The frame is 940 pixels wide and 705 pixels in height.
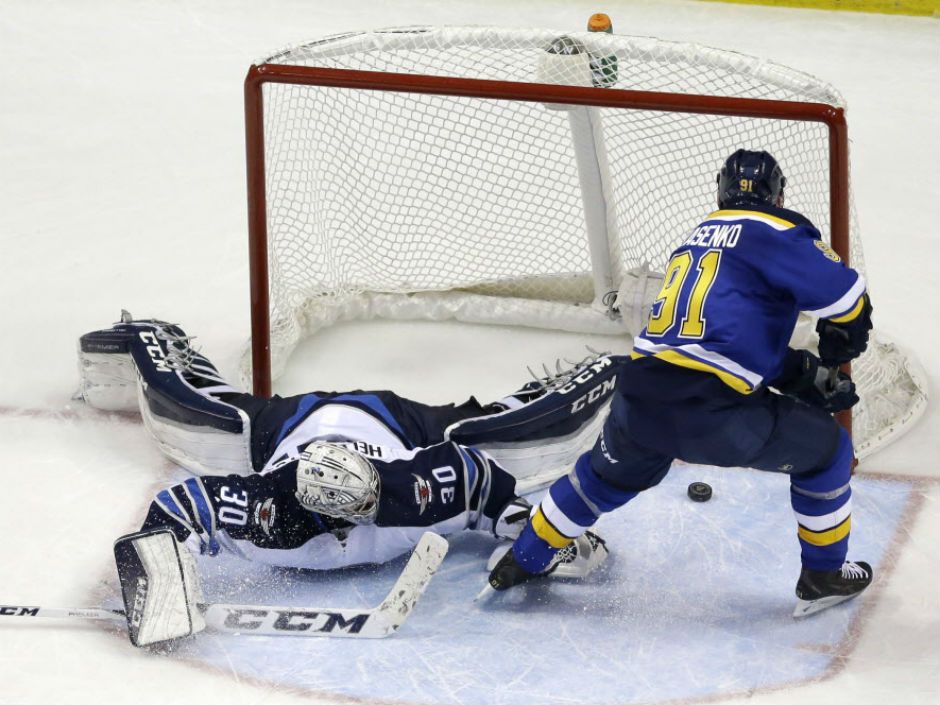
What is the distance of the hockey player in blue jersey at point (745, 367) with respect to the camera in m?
3.28

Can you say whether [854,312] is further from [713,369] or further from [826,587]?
[826,587]

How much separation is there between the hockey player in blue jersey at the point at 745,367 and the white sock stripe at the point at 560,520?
0.09ft

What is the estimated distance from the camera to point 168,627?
11.4 ft

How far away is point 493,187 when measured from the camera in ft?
16.3

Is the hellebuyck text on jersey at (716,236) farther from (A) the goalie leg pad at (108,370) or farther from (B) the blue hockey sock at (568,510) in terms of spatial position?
(A) the goalie leg pad at (108,370)

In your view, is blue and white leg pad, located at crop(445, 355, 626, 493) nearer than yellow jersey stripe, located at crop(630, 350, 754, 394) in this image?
No

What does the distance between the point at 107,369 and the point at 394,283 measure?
38.0 inches

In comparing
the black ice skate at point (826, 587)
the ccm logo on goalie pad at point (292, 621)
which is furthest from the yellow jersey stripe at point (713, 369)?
the ccm logo on goalie pad at point (292, 621)

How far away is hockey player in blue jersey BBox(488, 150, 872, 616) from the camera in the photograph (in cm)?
328

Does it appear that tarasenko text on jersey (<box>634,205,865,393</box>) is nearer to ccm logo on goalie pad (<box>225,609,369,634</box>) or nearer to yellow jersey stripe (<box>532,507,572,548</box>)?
yellow jersey stripe (<box>532,507,572,548</box>)

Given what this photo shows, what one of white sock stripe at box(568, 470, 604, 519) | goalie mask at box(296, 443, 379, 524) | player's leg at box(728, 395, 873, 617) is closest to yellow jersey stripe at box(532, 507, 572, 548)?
white sock stripe at box(568, 470, 604, 519)

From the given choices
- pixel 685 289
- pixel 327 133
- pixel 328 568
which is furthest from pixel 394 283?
pixel 685 289

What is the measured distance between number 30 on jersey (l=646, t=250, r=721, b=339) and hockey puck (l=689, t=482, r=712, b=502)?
79 centimetres

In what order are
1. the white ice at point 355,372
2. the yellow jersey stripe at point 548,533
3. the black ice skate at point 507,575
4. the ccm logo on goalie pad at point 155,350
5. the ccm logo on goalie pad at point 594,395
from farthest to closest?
1. the ccm logo on goalie pad at point 155,350
2. the ccm logo on goalie pad at point 594,395
3. the black ice skate at point 507,575
4. the yellow jersey stripe at point 548,533
5. the white ice at point 355,372
